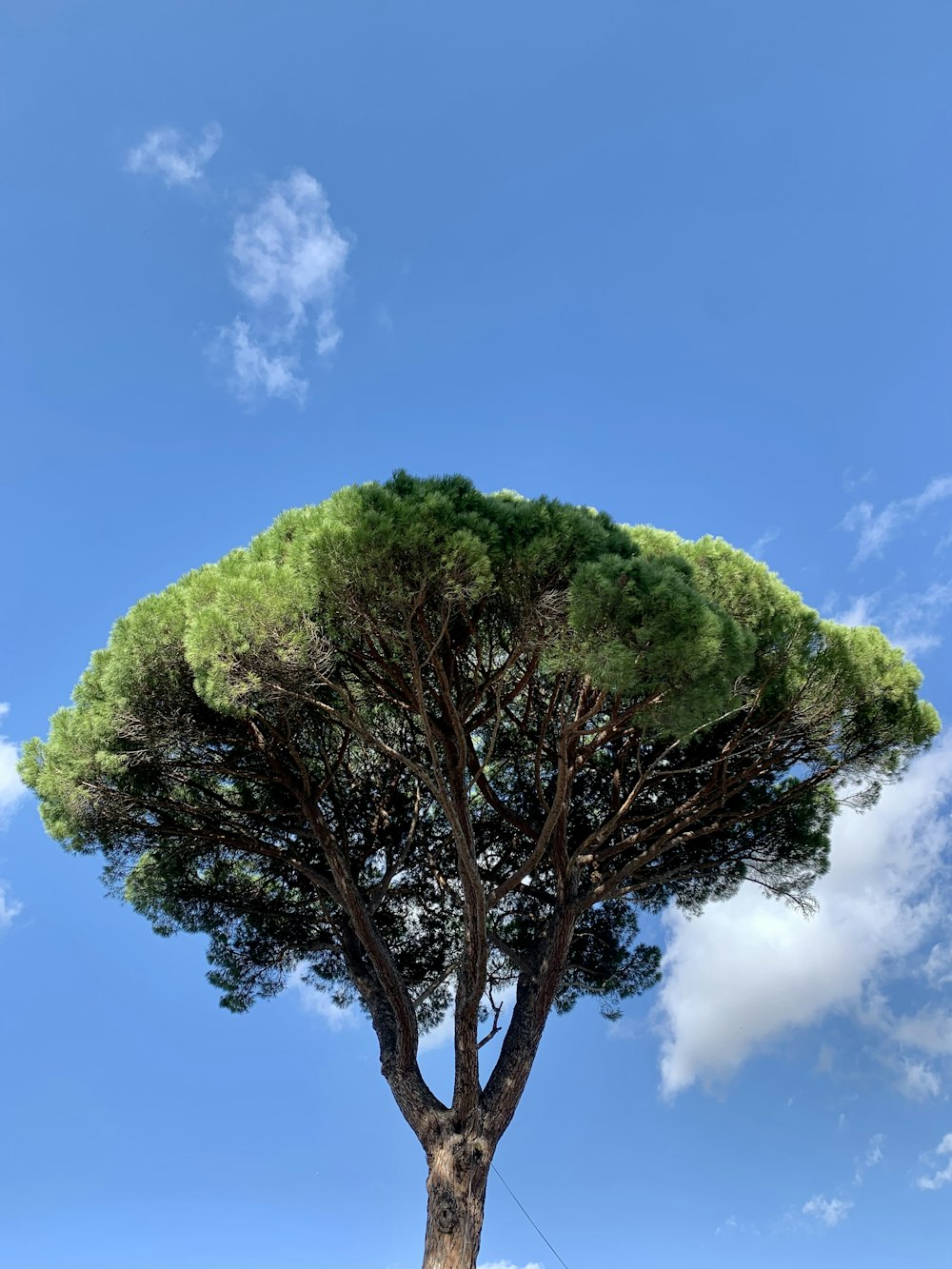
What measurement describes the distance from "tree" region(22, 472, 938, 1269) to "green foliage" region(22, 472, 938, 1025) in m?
0.03

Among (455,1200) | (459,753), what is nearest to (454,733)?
(459,753)

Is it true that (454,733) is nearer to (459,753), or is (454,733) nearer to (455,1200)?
(459,753)

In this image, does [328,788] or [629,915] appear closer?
[328,788]

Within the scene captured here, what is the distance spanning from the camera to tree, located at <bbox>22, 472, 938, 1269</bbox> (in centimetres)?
696

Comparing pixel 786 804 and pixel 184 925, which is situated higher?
pixel 184 925

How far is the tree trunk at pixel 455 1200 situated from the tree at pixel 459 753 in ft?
0.08

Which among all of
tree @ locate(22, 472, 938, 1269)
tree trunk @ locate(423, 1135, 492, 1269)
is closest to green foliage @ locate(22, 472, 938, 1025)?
tree @ locate(22, 472, 938, 1269)

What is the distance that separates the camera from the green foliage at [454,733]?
22.7 ft

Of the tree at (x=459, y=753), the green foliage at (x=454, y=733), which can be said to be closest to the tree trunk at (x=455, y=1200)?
the tree at (x=459, y=753)

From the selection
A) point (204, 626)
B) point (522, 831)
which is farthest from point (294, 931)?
point (204, 626)

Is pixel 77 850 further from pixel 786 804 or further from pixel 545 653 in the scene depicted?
pixel 786 804

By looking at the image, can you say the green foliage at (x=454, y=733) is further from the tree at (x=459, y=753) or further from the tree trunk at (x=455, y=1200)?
the tree trunk at (x=455, y=1200)

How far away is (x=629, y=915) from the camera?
35.7 feet

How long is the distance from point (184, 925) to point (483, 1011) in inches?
136
